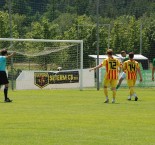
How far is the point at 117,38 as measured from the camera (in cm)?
6203

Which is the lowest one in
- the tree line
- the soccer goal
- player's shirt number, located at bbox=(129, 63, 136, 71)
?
the soccer goal

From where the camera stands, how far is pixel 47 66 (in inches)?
1437

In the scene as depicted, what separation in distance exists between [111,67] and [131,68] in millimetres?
1750

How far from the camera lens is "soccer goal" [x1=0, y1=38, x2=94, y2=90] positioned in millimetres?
33875

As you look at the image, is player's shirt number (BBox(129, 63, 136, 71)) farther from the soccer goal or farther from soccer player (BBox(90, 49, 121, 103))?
the soccer goal

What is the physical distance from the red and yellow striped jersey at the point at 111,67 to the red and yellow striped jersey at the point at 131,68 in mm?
1355

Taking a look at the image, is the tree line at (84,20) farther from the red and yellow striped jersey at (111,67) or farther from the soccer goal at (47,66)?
the red and yellow striped jersey at (111,67)

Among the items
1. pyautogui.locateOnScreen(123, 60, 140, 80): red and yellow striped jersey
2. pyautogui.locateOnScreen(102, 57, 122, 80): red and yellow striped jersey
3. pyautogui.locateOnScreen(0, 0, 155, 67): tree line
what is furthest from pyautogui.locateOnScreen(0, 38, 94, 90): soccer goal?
pyautogui.locateOnScreen(102, 57, 122, 80): red and yellow striped jersey

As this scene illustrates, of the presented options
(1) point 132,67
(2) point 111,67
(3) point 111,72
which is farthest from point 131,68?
(3) point 111,72

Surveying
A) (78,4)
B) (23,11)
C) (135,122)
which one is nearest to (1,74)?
(135,122)

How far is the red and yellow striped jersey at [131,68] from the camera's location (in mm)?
24484

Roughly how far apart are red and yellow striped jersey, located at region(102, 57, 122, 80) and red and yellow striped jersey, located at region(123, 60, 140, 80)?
4.45 ft

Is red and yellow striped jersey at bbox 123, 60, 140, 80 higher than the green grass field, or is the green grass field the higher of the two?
red and yellow striped jersey at bbox 123, 60, 140, 80

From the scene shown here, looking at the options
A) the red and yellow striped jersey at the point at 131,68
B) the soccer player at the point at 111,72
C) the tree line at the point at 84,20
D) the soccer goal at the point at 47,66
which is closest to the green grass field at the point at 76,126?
the soccer player at the point at 111,72
